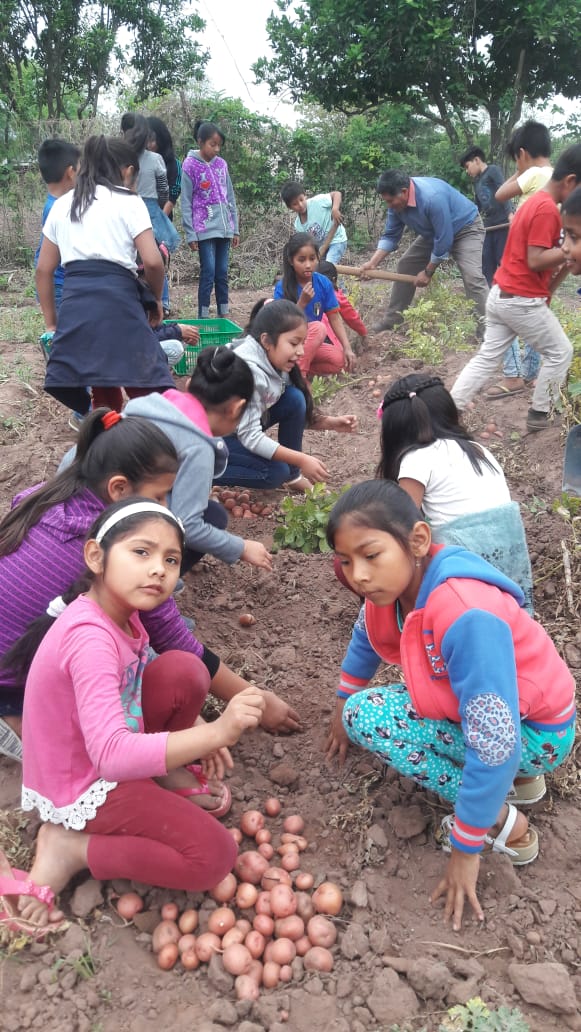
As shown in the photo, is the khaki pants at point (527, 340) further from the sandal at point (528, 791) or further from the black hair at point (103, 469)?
the black hair at point (103, 469)

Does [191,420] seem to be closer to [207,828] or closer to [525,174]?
[207,828]

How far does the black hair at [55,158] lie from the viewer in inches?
159

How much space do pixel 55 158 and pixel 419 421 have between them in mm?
2916

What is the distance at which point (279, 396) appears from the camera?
3781mm

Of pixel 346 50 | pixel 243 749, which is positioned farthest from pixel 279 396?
pixel 346 50

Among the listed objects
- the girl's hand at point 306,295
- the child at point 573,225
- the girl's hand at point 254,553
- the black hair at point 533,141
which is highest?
the black hair at point 533,141

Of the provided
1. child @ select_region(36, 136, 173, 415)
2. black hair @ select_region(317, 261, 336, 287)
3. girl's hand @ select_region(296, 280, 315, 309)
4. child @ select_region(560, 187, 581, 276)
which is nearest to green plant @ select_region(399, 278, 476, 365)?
black hair @ select_region(317, 261, 336, 287)

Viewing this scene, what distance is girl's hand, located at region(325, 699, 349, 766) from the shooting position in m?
2.30

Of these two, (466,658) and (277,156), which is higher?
(277,156)

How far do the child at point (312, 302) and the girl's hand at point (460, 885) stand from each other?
3.53 metres

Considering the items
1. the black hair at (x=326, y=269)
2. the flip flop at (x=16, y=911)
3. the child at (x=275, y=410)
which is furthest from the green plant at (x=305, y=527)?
the black hair at (x=326, y=269)

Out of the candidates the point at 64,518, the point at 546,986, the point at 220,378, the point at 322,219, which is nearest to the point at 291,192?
the point at 322,219

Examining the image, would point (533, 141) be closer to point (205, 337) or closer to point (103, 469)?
point (205, 337)

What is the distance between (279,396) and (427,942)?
8.68ft
